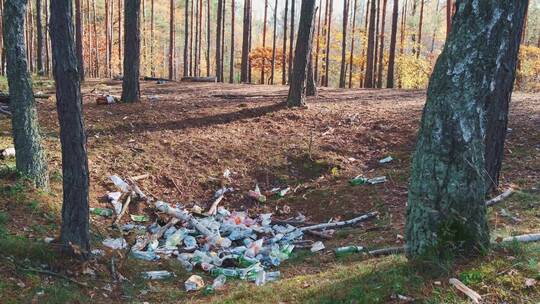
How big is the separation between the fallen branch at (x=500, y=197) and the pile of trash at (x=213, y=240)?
7.20ft

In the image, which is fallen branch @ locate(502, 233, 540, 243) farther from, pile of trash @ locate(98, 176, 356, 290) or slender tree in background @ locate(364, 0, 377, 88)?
slender tree in background @ locate(364, 0, 377, 88)

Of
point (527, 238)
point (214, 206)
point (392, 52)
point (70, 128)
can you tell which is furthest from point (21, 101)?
point (392, 52)

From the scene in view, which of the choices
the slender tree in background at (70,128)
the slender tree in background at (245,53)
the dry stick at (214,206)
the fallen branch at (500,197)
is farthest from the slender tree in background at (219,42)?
the slender tree in background at (70,128)

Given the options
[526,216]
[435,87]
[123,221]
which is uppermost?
[435,87]

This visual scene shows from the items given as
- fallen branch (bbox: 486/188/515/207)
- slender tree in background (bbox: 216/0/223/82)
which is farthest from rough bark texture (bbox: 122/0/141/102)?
slender tree in background (bbox: 216/0/223/82)

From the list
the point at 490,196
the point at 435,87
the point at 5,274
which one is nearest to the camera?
the point at 435,87

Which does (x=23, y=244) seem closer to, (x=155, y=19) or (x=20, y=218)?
(x=20, y=218)

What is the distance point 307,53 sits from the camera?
10.9 m

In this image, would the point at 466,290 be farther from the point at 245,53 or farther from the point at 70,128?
the point at 245,53

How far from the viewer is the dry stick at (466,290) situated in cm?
330

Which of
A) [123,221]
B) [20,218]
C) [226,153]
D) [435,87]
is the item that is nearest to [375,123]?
[226,153]

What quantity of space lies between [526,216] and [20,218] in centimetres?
643

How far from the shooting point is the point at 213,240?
6.42 metres

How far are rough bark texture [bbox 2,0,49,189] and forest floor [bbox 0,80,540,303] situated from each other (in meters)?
0.30
